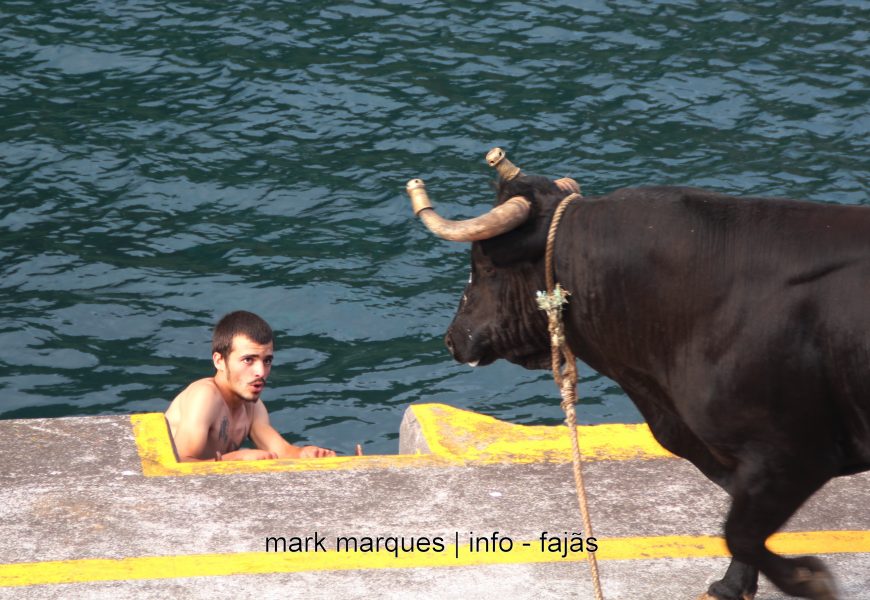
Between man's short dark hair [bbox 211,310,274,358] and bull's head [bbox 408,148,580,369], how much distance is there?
2.38m

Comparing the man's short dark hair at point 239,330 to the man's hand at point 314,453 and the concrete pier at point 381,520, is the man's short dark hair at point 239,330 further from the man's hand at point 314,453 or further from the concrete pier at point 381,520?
the concrete pier at point 381,520

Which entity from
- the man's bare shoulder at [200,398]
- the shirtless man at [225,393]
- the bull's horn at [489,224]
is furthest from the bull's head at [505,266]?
the man's bare shoulder at [200,398]

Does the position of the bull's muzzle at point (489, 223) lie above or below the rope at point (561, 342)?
above

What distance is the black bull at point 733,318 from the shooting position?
4.51 meters

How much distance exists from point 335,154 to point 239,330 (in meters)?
4.80

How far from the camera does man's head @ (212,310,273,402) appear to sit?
7449 millimetres

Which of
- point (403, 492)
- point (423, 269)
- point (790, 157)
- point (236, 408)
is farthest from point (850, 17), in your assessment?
point (403, 492)

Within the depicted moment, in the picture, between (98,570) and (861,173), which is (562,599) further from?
(861,173)

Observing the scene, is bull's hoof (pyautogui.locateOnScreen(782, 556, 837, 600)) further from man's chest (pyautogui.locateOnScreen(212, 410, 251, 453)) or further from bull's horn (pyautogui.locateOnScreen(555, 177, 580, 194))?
man's chest (pyautogui.locateOnScreen(212, 410, 251, 453))

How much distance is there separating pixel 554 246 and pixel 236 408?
11.1ft

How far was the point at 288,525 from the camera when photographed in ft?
18.9

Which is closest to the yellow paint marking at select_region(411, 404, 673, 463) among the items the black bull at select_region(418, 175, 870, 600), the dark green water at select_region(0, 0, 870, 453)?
the black bull at select_region(418, 175, 870, 600)

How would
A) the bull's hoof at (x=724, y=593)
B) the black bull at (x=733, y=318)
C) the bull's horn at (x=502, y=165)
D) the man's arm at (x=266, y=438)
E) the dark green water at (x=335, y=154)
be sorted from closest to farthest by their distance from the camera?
the black bull at (x=733, y=318) → the bull's horn at (x=502, y=165) → the bull's hoof at (x=724, y=593) → the man's arm at (x=266, y=438) → the dark green water at (x=335, y=154)

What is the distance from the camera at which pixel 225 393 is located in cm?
774
